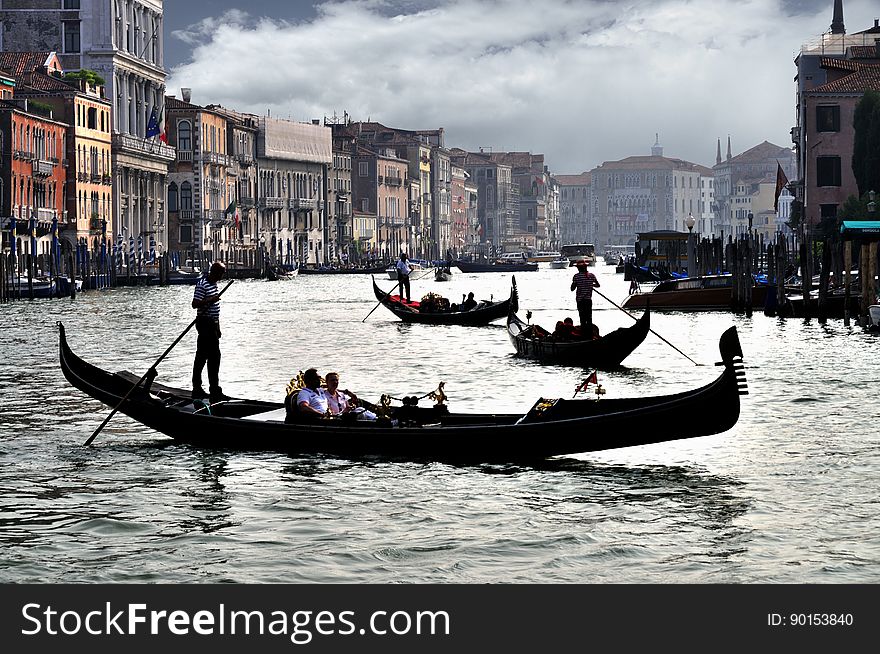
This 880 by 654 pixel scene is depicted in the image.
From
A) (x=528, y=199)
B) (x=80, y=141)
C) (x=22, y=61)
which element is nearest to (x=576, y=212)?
(x=528, y=199)

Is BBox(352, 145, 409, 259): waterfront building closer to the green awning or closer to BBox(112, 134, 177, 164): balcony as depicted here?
BBox(112, 134, 177, 164): balcony

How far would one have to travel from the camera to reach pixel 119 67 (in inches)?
2507

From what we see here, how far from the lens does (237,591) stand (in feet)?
21.1

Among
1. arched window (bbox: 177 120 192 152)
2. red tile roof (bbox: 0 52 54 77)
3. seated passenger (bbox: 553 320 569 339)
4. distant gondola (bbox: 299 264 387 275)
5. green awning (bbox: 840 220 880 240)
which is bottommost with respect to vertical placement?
seated passenger (bbox: 553 320 569 339)

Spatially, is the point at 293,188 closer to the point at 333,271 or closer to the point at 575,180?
the point at 333,271

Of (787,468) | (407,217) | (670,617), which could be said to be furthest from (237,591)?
(407,217)

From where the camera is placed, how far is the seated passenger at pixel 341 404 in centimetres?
984

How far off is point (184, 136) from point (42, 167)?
2092cm

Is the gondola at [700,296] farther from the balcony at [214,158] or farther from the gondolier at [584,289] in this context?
the balcony at [214,158]

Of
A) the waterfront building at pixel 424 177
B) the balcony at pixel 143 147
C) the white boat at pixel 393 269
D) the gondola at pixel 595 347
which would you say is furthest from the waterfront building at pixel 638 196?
the gondola at pixel 595 347

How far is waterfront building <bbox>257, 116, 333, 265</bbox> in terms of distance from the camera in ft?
260

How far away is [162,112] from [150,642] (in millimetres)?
65536

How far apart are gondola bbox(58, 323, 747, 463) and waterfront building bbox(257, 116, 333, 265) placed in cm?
6732

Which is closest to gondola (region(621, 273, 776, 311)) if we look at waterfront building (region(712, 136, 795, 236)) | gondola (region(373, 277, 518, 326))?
gondola (region(373, 277, 518, 326))
